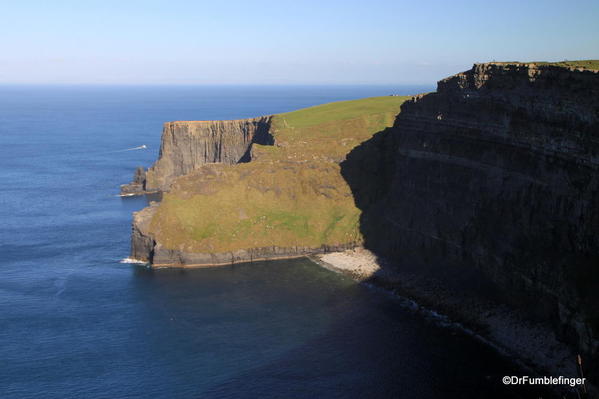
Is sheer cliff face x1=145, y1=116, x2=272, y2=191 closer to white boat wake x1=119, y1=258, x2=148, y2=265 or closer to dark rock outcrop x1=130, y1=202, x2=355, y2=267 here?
dark rock outcrop x1=130, y1=202, x2=355, y2=267

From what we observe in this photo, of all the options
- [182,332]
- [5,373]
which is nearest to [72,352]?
[5,373]

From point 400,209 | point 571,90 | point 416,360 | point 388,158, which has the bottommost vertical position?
point 416,360

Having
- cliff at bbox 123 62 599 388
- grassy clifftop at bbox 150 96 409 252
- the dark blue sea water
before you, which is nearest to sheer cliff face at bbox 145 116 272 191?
cliff at bbox 123 62 599 388

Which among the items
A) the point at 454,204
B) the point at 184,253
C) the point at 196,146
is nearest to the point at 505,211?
the point at 454,204

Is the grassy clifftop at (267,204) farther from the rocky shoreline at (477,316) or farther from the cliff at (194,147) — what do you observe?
the cliff at (194,147)

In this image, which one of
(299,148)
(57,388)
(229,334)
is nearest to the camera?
(57,388)

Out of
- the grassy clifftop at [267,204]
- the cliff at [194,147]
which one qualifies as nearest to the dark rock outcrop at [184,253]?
the grassy clifftop at [267,204]

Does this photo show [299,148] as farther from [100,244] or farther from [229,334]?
[229,334]
